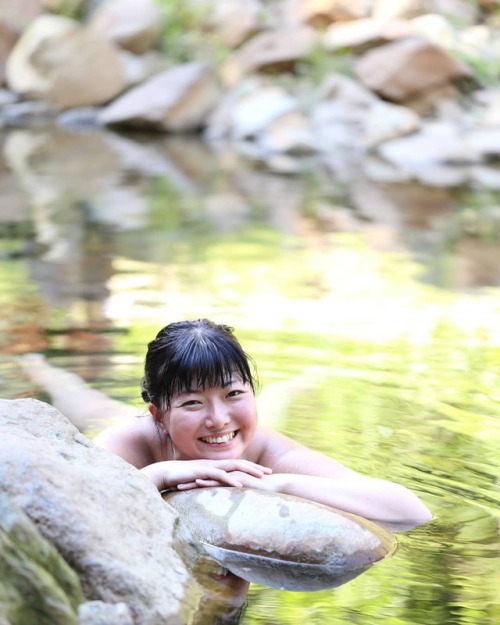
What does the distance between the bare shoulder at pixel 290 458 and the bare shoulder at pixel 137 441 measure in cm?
31

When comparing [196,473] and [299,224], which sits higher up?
[196,473]

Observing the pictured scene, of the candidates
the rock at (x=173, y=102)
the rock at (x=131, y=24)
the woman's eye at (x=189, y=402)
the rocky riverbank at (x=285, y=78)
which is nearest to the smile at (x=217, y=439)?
the woman's eye at (x=189, y=402)

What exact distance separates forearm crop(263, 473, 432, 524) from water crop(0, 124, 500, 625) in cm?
8

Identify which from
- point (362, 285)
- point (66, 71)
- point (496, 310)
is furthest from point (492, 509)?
point (66, 71)

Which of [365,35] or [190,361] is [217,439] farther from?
[365,35]

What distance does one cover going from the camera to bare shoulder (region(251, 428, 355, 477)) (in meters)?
3.53

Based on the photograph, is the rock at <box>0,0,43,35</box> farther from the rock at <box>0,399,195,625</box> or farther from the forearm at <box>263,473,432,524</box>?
the rock at <box>0,399,195,625</box>

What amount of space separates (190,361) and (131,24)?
45.5 ft

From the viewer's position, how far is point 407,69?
14539mm

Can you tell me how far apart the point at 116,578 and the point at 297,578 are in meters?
0.61

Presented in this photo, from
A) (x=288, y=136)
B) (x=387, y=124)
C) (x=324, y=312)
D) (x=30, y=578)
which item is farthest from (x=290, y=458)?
(x=288, y=136)

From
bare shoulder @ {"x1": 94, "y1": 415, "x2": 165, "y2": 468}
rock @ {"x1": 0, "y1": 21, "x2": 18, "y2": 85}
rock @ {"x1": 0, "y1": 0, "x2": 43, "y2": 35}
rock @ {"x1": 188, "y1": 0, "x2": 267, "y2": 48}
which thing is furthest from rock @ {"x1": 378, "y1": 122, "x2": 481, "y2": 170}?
bare shoulder @ {"x1": 94, "y1": 415, "x2": 165, "y2": 468}

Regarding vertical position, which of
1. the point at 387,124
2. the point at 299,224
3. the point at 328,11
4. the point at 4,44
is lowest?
the point at 299,224

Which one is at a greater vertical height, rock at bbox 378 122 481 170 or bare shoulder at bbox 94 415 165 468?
bare shoulder at bbox 94 415 165 468
